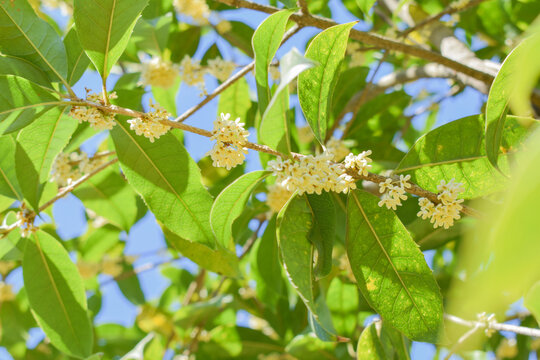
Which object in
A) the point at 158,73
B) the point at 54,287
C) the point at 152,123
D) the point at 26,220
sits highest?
the point at 158,73

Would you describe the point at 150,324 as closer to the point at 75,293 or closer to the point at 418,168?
the point at 75,293

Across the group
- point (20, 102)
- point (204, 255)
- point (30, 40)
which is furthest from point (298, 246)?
point (30, 40)

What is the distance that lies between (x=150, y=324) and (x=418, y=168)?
221 centimetres

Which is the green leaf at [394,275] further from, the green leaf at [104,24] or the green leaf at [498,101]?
the green leaf at [104,24]

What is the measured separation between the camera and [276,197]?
203cm

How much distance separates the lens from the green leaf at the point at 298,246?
45.9 inches

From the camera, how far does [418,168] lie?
1364 millimetres

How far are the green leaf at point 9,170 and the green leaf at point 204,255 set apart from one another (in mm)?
510

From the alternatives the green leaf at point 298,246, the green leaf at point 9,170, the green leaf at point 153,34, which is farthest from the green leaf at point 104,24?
the green leaf at point 153,34

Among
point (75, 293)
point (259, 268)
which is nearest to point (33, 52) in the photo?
point (75, 293)

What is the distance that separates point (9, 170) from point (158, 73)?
32.7 inches

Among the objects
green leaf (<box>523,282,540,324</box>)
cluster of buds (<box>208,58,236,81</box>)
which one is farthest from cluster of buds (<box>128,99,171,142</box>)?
cluster of buds (<box>208,58,236,81</box>)

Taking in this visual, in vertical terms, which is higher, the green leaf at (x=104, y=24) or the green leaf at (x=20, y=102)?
the green leaf at (x=104, y=24)

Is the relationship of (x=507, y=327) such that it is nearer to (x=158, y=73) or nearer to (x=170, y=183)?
(x=170, y=183)
